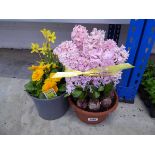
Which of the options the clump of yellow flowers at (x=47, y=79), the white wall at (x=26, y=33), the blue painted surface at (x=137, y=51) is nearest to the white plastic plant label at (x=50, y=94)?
the clump of yellow flowers at (x=47, y=79)

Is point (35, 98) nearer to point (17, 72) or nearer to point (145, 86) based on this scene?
point (17, 72)

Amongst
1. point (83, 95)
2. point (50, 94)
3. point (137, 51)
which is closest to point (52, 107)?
→ point (50, 94)

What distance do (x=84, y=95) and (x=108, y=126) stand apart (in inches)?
13.7

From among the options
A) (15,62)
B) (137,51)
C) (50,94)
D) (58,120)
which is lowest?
(58,120)

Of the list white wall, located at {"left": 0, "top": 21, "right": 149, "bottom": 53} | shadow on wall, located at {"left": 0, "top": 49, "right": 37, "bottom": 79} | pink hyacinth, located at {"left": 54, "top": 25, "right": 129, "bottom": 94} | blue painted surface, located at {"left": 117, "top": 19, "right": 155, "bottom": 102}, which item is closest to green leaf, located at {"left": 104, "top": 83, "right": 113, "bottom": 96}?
pink hyacinth, located at {"left": 54, "top": 25, "right": 129, "bottom": 94}

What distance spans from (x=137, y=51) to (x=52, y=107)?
2.04ft

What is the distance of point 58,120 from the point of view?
1366 millimetres

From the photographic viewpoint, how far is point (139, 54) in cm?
120

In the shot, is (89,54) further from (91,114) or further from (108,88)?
(91,114)

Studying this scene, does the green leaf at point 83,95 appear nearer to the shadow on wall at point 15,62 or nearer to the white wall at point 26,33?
the shadow on wall at point 15,62

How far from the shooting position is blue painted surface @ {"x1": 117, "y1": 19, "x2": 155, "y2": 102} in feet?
3.60

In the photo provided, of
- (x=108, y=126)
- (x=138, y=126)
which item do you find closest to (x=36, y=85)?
(x=108, y=126)

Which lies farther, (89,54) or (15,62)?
(15,62)

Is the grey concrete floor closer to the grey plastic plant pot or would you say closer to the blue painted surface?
the grey plastic plant pot
